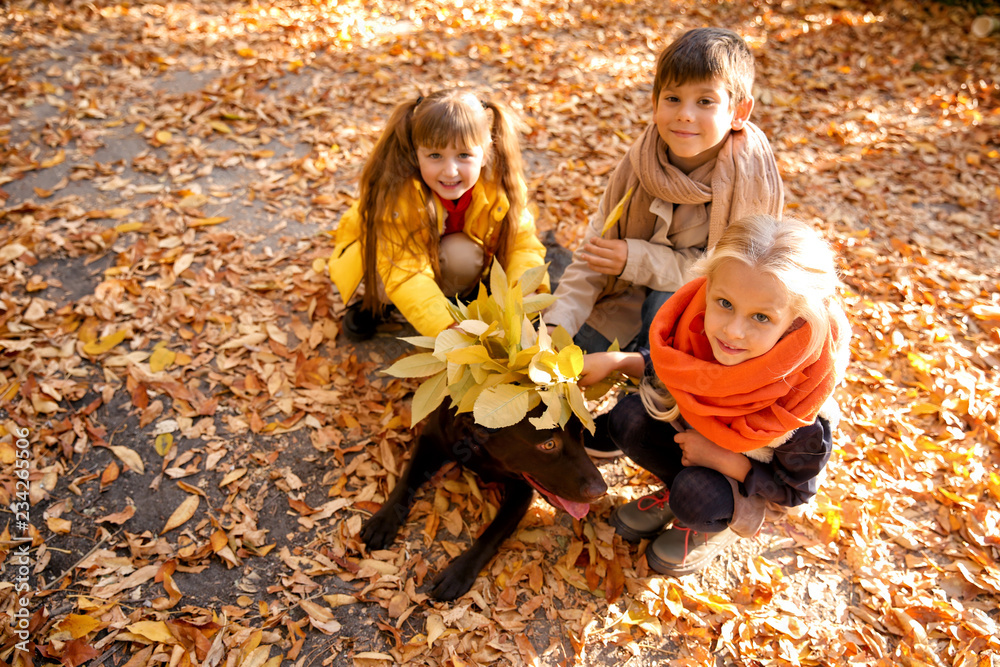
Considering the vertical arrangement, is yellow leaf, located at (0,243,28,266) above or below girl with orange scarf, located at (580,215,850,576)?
below

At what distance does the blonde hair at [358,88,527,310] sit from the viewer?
8.87ft

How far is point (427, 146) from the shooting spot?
2738 mm

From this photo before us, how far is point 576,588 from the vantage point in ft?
8.58

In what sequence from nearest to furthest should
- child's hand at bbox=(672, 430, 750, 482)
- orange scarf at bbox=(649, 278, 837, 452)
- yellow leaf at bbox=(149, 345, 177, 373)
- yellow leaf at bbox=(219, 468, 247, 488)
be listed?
orange scarf at bbox=(649, 278, 837, 452)
child's hand at bbox=(672, 430, 750, 482)
yellow leaf at bbox=(219, 468, 247, 488)
yellow leaf at bbox=(149, 345, 177, 373)

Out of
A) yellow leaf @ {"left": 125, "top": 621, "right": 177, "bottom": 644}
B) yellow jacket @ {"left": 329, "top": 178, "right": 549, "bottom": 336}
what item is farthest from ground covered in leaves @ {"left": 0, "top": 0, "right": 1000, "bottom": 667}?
yellow jacket @ {"left": 329, "top": 178, "right": 549, "bottom": 336}

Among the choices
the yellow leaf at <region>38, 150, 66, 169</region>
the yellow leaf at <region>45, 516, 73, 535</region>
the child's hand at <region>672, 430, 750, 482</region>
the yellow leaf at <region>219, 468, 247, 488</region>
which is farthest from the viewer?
the yellow leaf at <region>38, 150, 66, 169</region>

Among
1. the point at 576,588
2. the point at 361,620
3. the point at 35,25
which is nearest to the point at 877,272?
the point at 576,588

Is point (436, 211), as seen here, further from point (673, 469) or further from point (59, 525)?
point (59, 525)

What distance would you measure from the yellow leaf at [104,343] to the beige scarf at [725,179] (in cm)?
293

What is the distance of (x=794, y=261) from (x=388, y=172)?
1.84 metres

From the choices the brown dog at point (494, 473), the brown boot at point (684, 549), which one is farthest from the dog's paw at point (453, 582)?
the brown boot at point (684, 549)

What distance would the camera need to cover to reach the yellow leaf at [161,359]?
3312 millimetres

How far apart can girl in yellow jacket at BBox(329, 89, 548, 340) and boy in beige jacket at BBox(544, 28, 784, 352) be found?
374 mm

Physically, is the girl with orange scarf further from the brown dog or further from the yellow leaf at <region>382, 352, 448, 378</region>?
the yellow leaf at <region>382, 352, 448, 378</region>
